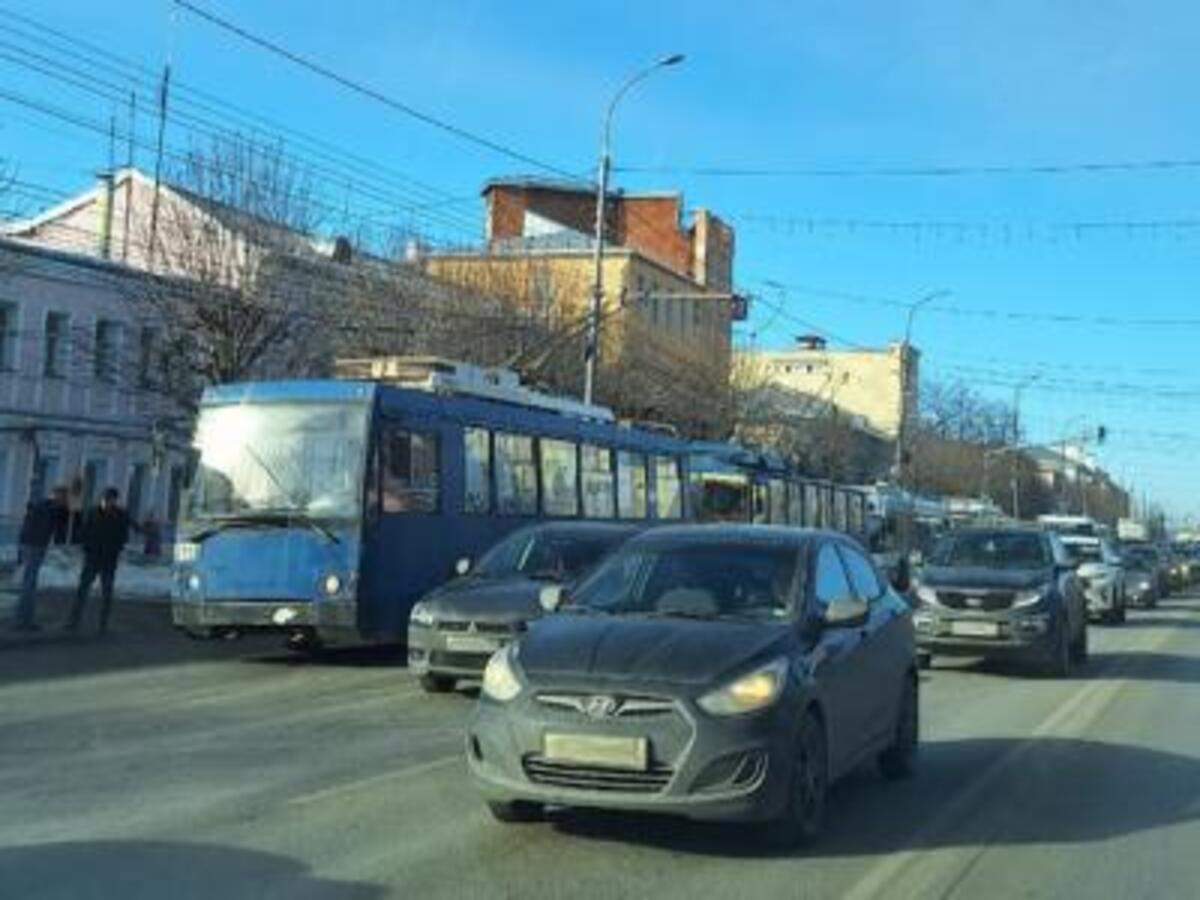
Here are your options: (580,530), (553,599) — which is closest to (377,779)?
(553,599)

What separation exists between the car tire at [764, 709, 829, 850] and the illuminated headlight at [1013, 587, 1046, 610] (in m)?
12.1

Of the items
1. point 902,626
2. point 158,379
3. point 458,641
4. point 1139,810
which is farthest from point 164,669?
point 158,379

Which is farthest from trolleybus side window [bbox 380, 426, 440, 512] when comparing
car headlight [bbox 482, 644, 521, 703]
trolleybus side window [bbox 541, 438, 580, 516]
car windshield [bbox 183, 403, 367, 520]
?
car headlight [bbox 482, 644, 521, 703]

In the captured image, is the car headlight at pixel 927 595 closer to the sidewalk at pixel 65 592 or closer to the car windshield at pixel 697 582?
the sidewalk at pixel 65 592

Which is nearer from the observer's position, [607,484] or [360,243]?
[607,484]

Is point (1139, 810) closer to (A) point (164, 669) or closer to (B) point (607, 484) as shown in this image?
(A) point (164, 669)

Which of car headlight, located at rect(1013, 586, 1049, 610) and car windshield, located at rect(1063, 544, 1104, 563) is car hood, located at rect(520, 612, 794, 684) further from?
car windshield, located at rect(1063, 544, 1104, 563)

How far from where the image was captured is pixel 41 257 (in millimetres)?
48031

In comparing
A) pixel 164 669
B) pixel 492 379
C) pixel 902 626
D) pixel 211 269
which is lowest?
pixel 164 669

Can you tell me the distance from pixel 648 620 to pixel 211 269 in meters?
33.1

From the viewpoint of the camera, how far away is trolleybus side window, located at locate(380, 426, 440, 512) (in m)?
20.5

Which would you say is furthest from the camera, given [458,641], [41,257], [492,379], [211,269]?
[41,257]

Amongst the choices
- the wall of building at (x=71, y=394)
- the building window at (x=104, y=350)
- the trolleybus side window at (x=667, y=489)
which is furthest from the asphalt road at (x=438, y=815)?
the building window at (x=104, y=350)

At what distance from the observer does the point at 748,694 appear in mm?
9008
